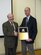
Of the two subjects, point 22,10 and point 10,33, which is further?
point 22,10

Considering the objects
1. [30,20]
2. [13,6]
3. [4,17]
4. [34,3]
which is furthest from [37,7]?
[30,20]

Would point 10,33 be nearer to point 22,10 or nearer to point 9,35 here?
point 9,35

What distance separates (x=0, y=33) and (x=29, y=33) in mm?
1437

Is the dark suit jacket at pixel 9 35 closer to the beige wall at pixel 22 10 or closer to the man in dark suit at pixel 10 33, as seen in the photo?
the man in dark suit at pixel 10 33

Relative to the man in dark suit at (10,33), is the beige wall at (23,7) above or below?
above

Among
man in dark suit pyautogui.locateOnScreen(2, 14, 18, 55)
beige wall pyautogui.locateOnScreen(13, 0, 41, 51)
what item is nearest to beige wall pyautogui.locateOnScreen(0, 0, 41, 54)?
beige wall pyautogui.locateOnScreen(13, 0, 41, 51)

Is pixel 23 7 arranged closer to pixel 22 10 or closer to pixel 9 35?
pixel 22 10

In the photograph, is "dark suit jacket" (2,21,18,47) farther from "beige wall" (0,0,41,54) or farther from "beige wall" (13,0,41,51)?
"beige wall" (13,0,41,51)

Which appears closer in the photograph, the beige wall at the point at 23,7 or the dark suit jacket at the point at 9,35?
the dark suit jacket at the point at 9,35

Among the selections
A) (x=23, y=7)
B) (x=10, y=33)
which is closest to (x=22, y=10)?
(x=23, y=7)

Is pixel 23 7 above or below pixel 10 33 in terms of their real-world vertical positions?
above

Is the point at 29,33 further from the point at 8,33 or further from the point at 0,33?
the point at 0,33

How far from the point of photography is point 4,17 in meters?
4.94

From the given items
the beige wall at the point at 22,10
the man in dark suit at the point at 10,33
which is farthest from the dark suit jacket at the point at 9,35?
the beige wall at the point at 22,10
